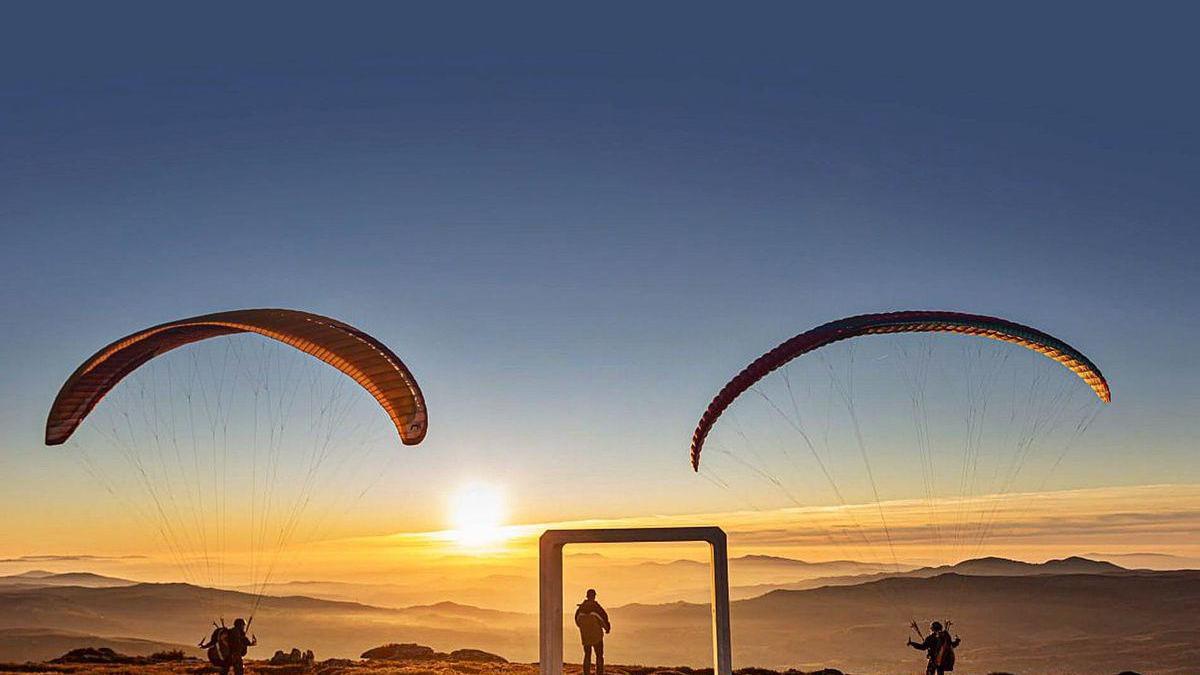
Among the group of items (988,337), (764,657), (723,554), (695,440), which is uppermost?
(988,337)

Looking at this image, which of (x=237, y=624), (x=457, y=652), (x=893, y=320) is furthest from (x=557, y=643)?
(x=457, y=652)

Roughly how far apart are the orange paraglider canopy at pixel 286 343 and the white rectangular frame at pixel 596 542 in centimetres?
379

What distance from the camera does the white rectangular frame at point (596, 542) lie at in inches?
908

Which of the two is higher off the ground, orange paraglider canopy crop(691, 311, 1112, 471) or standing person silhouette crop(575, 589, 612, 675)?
orange paraglider canopy crop(691, 311, 1112, 471)

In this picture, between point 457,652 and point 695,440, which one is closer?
point 695,440

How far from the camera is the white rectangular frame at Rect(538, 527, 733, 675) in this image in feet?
75.7

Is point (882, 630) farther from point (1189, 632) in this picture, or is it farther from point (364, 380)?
point (364, 380)

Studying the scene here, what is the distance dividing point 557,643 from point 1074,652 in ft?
509

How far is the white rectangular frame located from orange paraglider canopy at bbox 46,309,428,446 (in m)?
3.79

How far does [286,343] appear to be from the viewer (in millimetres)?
22578

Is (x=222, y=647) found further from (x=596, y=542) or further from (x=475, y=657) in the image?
(x=475, y=657)

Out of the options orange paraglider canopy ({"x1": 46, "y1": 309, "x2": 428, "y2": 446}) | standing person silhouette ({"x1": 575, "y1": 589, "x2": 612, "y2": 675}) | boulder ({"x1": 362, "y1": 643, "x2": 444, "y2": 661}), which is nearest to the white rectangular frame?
standing person silhouette ({"x1": 575, "y1": 589, "x2": 612, "y2": 675})

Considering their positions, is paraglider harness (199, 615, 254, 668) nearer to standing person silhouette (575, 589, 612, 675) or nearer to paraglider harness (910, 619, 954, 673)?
standing person silhouette (575, 589, 612, 675)

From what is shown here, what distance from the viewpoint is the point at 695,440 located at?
2416cm
